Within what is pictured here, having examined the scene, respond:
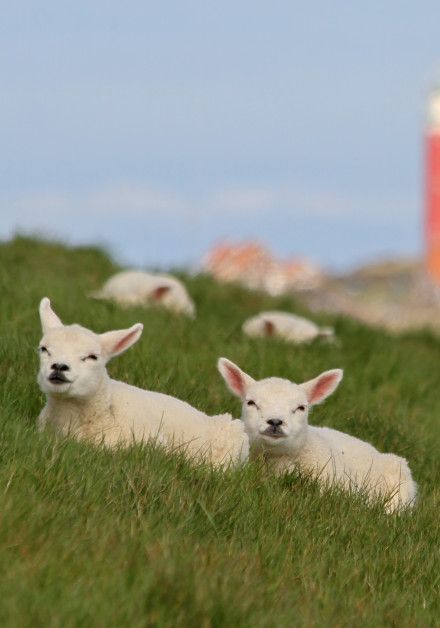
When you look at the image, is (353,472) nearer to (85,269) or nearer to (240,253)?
(85,269)

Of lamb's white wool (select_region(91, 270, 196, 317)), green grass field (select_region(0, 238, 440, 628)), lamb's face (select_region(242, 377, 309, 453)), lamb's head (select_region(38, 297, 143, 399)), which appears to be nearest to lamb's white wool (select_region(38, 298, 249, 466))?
lamb's head (select_region(38, 297, 143, 399))

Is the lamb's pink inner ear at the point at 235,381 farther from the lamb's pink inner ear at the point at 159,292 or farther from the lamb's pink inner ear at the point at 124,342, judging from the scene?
the lamb's pink inner ear at the point at 159,292

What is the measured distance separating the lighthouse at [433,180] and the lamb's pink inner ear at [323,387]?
90.8 ft

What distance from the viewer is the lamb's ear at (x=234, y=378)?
7.24 metres

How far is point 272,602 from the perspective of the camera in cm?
488

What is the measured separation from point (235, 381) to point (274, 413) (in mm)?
577

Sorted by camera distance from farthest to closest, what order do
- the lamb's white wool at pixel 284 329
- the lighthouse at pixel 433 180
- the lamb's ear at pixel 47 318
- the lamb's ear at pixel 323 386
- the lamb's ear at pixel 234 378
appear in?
1. the lighthouse at pixel 433 180
2. the lamb's white wool at pixel 284 329
3. the lamb's ear at pixel 323 386
4. the lamb's ear at pixel 234 378
5. the lamb's ear at pixel 47 318

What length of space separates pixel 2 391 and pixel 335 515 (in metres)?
2.21

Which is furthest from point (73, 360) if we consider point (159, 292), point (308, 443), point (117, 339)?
point (159, 292)

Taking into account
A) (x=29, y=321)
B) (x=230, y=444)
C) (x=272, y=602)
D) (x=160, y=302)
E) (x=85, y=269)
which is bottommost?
(x=272, y=602)

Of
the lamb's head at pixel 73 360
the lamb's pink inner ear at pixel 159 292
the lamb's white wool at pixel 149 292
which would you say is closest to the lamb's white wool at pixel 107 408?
the lamb's head at pixel 73 360

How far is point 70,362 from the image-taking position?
648 cm

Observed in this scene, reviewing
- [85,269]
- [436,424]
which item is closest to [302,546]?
[436,424]

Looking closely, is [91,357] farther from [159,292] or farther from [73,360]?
[159,292]
